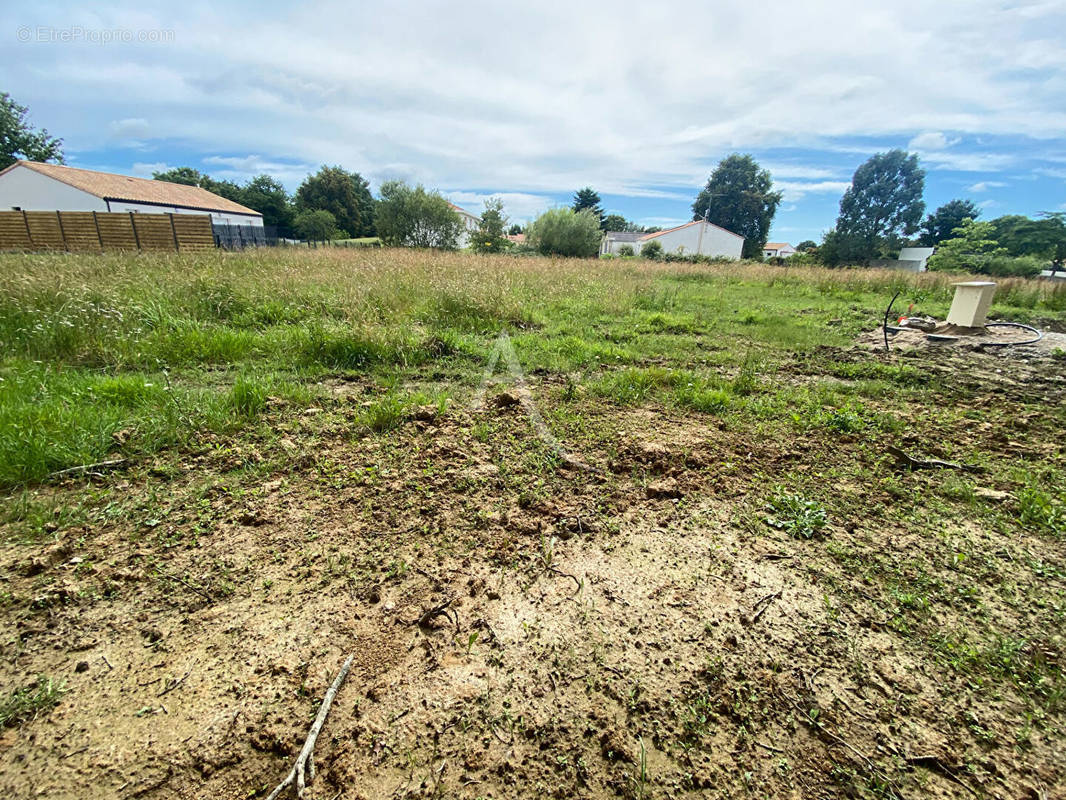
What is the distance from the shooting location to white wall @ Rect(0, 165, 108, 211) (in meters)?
26.9

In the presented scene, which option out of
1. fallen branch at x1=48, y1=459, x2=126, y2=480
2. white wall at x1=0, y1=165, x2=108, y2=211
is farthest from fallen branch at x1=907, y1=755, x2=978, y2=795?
white wall at x1=0, y1=165, x2=108, y2=211

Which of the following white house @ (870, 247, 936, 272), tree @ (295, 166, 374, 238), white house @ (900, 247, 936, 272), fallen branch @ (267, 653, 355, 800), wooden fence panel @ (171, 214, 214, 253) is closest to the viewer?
fallen branch @ (267, 653, 355, 800)

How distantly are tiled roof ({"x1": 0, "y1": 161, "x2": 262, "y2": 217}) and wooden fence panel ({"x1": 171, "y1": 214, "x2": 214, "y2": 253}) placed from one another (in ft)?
56.4

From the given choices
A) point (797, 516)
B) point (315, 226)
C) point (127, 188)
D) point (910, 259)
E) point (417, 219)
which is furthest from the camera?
point (315, 226)

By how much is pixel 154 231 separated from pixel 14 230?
13.1 ft

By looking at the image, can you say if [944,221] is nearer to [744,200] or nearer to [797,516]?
[744,200]

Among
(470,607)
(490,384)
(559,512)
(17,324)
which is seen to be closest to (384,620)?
(470,607)

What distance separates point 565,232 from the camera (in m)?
27.7

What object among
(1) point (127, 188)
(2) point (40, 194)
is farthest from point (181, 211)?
(2) point (40, 194)

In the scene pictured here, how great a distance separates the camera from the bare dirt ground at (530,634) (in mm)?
1177

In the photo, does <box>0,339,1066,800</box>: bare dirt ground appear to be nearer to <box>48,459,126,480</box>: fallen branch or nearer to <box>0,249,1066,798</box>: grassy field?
<box>0,249,1066,798</box>: grassy field

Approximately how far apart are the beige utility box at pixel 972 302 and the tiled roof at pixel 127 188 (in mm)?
41745

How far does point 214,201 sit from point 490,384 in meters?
46.8

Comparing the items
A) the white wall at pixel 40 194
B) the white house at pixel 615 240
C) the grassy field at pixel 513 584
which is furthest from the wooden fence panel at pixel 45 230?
the white house at pixel 615 240
